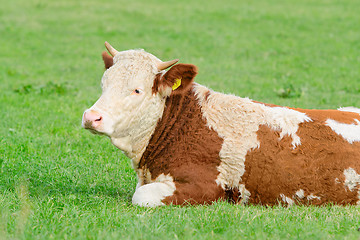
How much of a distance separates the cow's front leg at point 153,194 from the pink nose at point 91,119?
36.6 inches

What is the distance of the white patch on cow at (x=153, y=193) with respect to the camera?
19.2 ft

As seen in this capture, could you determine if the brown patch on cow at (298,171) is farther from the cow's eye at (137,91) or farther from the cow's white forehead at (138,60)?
the cow's white forehead at (138,60)

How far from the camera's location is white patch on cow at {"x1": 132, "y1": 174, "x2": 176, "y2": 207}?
585 centimetres

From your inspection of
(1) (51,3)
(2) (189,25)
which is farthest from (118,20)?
(1) (51,3)

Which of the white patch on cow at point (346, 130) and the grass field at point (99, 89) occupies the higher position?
the white patch on cow at point (346, 130)

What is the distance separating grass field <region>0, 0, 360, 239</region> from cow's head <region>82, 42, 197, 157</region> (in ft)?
2.70

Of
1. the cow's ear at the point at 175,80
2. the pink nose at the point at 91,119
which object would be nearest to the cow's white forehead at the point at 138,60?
the cow's ear at the point at 175,80

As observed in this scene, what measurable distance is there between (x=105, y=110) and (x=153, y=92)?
71cm

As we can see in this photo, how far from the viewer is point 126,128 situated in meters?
6.10

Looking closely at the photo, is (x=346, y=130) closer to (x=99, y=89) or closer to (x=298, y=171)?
(x=298, y=171)

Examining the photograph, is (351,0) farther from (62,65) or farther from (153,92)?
(153,92)

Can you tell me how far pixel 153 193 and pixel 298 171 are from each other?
1.66 metres

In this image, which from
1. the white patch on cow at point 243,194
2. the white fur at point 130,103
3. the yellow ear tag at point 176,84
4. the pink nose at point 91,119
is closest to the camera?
the pink nose at point 91,119

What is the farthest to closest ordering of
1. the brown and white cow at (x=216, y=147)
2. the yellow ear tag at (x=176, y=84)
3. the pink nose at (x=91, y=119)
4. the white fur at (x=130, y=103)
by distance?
the yellow ear tag at (x=176, y=84) < the brown and white cow at (x=216, y=147) < the white fur at (x=130, y=103) < the pink nose at (x=91, y=119)
